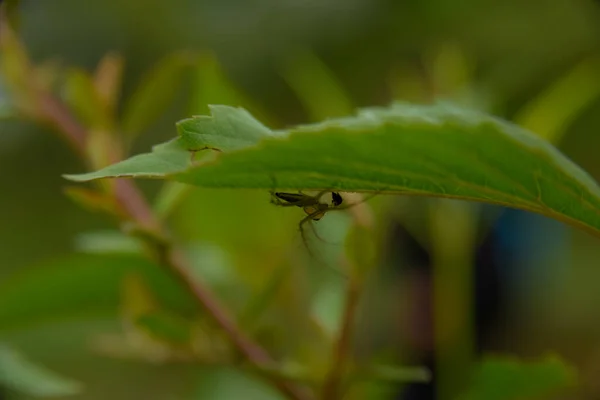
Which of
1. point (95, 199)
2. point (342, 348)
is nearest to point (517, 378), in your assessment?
point (342, 348)

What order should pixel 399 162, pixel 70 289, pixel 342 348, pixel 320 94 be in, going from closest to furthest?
pixel 399 162
pixel 342 348
pixel 70 289
pixel 320 94

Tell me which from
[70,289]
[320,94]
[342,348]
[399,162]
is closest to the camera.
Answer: [399,162]

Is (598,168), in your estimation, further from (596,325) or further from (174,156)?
(174,156)

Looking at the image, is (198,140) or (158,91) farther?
(158,91)

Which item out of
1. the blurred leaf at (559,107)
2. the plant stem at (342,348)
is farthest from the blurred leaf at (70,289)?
the blurred leaf at (559,107)

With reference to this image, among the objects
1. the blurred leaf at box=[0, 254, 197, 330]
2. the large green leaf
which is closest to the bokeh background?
the blurred leaf at box=[0, 254, 197, 330]

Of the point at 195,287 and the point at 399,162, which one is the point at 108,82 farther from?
the point at 399,162

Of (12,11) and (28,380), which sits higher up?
(12,11)

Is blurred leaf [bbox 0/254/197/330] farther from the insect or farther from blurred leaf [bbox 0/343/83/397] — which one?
the insect

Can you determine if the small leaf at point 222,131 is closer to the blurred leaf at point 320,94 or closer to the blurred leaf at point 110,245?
the blurred leaf at point 110,245
